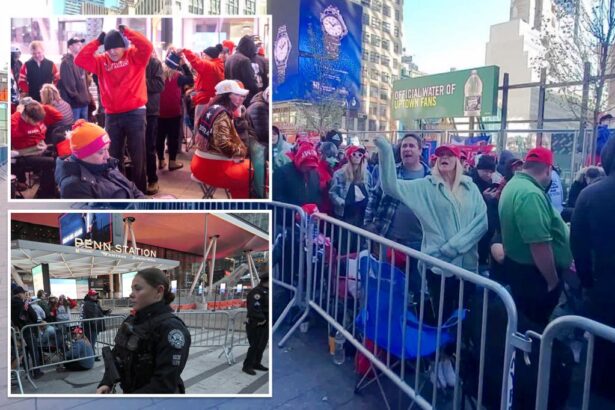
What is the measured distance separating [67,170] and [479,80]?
1758 millimetres

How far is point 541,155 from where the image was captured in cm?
239

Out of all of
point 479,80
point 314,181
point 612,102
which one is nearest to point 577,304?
point 612,102

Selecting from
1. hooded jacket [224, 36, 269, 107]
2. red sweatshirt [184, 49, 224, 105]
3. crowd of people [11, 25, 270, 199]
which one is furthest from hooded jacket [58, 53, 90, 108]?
hooded jacket [224, 36, 269, 107]

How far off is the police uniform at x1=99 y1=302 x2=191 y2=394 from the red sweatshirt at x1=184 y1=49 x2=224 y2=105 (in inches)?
30.1

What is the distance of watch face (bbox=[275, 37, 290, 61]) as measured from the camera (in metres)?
2.09

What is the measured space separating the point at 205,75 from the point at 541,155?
61.3 inches

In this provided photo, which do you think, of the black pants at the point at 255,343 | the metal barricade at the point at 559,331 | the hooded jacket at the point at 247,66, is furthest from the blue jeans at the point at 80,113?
the metal barricade at the point at 559,331

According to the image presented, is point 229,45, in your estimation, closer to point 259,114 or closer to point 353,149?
point 259,114

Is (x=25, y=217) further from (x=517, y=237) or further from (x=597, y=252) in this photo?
(x=597, y=252)

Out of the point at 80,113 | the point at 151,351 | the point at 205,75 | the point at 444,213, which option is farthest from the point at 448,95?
the point at 151,351

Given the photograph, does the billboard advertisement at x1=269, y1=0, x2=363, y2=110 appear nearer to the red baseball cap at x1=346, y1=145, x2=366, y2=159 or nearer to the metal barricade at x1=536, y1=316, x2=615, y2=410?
the red baseball cap at x1=346, y1=145, x2=366, y2=159

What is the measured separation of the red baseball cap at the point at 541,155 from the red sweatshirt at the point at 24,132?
202cm

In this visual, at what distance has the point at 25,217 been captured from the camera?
1.85 m

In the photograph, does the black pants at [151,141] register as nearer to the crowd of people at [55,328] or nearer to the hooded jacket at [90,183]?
the hooded jacket at [90,183]
